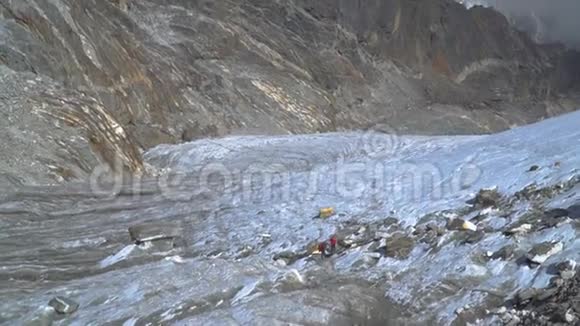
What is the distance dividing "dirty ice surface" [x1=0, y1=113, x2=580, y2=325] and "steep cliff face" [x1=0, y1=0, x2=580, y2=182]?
2.38 m

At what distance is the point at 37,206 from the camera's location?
13.5 metres

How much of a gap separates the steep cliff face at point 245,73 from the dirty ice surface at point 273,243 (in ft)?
7.81

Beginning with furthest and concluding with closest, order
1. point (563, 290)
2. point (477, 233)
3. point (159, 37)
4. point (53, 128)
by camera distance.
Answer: point (159, 37), point (53, 128), point (477, 233), point (563, 290)

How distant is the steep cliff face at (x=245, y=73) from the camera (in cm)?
1716

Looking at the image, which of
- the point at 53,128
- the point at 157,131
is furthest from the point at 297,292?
the point at 157,131

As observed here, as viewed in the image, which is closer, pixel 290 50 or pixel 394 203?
pixel 394 203

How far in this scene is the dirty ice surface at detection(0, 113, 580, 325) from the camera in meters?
7.47

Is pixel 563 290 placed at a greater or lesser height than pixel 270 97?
lesser

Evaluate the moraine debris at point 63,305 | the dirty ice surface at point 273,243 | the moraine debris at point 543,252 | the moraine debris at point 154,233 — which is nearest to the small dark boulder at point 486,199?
the dirty ice surface at point 273,243

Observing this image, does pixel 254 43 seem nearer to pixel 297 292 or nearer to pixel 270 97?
pixel 270 97

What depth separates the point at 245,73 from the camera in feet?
124

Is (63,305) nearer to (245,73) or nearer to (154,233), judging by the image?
(154,233)

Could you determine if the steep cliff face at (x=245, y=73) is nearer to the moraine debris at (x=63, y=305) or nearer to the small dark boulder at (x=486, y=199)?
the moraine debris at (x=63, y=305)

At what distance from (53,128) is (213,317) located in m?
10.6
